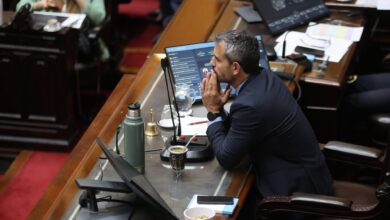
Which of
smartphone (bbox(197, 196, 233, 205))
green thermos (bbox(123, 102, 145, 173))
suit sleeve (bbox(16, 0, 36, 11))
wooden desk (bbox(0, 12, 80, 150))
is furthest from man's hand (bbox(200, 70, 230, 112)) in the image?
suit sleeve (bbox(16, 0, 36, 11))

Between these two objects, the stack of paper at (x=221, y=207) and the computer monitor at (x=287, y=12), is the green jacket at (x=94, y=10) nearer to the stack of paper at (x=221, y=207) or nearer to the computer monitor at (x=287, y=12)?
the computer monitor at (x=287, y=12)

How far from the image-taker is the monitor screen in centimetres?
323

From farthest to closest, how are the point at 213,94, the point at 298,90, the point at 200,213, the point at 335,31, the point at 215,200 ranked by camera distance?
1. the point at 335,31
2. the point at 298,90
3. the point at 213,94
4. the point at 215,200
5. the point at 200,213

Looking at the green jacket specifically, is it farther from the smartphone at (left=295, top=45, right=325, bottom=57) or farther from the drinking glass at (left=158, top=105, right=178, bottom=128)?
the drinking glass at (left=158, top=105, right=178, bottom=128)

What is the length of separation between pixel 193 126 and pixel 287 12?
1.44m

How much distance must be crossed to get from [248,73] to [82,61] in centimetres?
218

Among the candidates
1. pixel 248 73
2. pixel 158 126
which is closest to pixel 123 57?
pixel 158 126

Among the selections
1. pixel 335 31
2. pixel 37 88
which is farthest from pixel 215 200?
pixel 37 88

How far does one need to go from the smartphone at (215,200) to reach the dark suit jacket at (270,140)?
8.2 inches

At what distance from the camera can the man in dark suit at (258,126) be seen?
2648 millimetres

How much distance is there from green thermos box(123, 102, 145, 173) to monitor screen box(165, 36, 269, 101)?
671mm

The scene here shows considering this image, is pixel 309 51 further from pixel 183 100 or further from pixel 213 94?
pixel 213 94

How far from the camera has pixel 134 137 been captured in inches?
101

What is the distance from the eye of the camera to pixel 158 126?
303 centimetres
